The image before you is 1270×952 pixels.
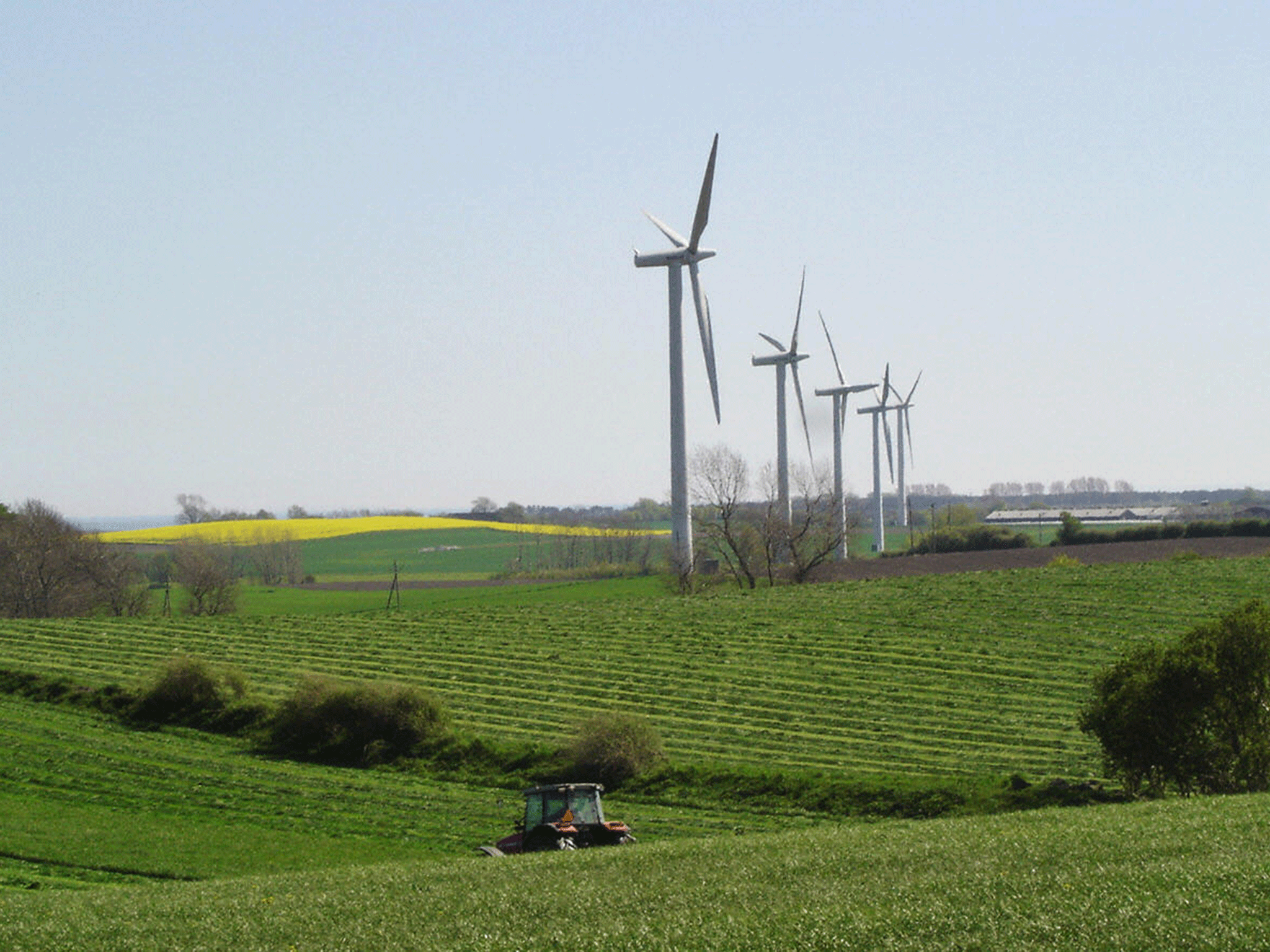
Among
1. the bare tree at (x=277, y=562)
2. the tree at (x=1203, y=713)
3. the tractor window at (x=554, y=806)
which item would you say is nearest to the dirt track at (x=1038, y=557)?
the tree at (x=1203, y=713)

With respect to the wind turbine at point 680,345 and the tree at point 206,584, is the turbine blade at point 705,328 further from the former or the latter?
the tree at point 206,584

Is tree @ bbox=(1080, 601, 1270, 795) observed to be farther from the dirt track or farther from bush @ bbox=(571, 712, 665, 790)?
the dirt track

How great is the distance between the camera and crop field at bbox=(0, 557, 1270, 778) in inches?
1438

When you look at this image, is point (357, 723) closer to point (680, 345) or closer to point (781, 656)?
point (781, 656)

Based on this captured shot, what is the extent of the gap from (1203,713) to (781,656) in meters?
24.9

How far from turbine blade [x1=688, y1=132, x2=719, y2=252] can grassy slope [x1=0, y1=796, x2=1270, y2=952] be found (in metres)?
57.6

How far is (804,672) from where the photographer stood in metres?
46.1

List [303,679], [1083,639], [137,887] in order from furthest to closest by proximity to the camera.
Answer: [1083,639]
[303,679]
[137,887]

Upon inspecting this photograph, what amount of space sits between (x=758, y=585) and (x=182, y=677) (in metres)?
53.6

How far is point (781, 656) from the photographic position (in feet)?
161

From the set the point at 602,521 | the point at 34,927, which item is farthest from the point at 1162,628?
the point at 602,521

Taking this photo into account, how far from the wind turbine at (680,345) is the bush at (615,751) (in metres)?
A: 42.2

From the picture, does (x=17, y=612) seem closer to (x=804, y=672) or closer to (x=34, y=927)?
(x=804, y=672)

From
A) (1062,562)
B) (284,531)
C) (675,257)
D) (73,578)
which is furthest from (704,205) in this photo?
(284,531)
